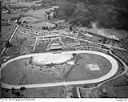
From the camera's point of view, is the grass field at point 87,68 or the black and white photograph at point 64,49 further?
the grass field at point 87,68

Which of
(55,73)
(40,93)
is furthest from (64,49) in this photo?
(40,93)

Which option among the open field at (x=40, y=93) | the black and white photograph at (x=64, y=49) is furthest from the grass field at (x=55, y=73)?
the open field at (x=40, y=93)

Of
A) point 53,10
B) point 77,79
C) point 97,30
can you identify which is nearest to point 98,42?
point 97,30

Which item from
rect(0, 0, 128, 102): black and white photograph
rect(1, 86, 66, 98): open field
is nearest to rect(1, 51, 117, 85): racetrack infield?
rect(0, 0, 128, 102): black and white photograph

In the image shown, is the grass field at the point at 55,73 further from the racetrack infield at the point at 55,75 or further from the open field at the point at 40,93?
the open field at the point at 40,93

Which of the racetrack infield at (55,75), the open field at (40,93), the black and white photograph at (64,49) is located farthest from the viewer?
the racetrack infield at (55,75)

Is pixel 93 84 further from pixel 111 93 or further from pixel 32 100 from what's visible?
pixel 32 100

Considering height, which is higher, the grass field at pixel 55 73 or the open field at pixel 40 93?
the grass field at pixel 55 73

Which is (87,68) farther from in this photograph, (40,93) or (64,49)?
(40,93)

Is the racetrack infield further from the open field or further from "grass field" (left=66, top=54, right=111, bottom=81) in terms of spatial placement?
the open field
